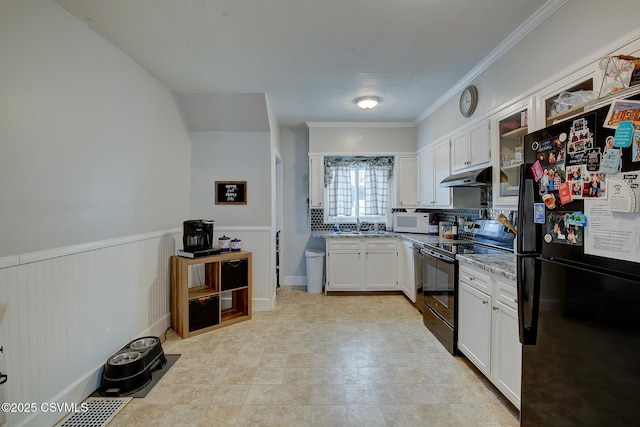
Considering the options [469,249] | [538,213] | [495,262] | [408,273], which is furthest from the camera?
[408,273]

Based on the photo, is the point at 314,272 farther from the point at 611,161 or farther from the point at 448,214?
the point at 611,161

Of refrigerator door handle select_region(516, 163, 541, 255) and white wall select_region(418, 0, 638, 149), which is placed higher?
white wall select_region(418, 0, 638, 149)

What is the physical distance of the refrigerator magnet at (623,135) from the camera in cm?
95

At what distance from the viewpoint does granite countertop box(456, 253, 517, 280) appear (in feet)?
6.16

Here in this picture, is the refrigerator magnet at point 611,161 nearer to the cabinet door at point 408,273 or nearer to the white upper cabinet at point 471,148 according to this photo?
the white upper cabinet at point 471,148

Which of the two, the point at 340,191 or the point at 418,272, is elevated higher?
the point at 340,191

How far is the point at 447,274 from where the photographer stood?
2.66 meters

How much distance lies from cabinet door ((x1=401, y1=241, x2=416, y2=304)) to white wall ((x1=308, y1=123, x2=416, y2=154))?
5.08 ft

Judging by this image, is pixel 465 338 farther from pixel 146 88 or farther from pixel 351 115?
pixel 146 88

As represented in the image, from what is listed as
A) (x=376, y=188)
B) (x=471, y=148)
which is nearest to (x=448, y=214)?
(x=376, y=188)

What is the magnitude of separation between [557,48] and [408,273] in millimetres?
2924

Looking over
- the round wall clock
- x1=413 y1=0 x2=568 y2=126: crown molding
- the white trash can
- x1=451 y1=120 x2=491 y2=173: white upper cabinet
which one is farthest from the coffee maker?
x1=413 y1=0 x2=568 y2=126: crown molding

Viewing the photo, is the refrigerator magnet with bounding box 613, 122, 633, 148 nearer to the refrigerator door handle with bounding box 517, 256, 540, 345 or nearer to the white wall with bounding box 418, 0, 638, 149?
the refrigerator door handle with bounding box 517, 256, 540, 345

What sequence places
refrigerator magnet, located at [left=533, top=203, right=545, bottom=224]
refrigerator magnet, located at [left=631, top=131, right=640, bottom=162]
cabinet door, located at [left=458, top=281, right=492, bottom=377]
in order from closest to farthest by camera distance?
refrigerator magnet, located at [left=631, top=131, right=640, bottom=162], refrigerator magnet, located at [left=533, top=203, right=545, bottom=224], cabinet door, located at [left=458, top=281, right=492, bottom=377]
